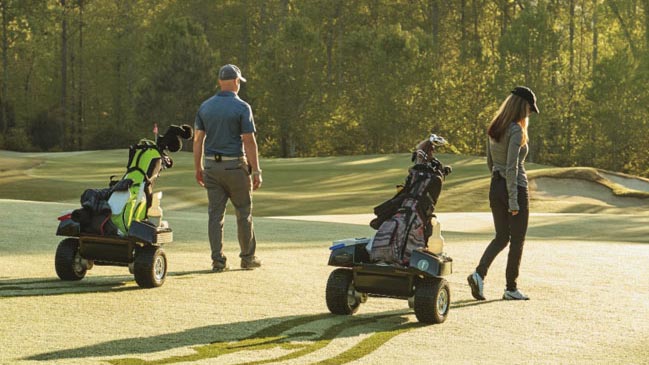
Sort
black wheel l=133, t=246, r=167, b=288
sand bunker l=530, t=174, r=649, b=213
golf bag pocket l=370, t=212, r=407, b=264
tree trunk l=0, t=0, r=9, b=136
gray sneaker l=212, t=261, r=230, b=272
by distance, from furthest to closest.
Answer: tree trunk l=0, t=0, r=9, b=136
sand bunker l=530, t=174, r=649, b=213
gray sneaker l=212, t=261, r=230, b=272
black wheel l=133, t=246, r=167, b=288
golf bag pocket l=370, t=212, r=407, b=264

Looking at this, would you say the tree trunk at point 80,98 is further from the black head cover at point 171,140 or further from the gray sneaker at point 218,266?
the black head cover at point 171,140

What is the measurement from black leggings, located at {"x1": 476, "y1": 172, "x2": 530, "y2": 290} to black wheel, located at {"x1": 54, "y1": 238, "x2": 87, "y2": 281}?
4.61 meters

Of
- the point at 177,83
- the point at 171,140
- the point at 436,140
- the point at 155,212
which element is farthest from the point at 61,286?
the point at 177,83

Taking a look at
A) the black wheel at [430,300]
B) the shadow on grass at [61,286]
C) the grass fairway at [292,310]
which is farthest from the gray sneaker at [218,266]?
the black wheel at [430,300]

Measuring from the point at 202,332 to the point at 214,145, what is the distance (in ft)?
14.7

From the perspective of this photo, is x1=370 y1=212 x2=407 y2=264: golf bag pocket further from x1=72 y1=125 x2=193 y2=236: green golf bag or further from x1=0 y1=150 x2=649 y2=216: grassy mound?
x1=0 y1=150 x2=649 y2=216: grassy mound

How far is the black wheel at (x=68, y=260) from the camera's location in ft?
42.2

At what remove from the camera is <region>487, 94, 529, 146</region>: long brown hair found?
12.2 m

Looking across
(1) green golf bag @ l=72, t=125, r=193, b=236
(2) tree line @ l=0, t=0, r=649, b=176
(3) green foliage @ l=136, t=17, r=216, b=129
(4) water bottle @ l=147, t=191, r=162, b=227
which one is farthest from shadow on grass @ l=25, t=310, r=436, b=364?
(3) green foliage @ l=136, t=17, r=216, b=129

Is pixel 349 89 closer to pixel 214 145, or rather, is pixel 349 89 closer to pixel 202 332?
pixel 214 145

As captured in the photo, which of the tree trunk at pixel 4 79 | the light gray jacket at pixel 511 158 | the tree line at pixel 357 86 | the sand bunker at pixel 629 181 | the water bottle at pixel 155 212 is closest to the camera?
the light gray jacket at pixel 511 158

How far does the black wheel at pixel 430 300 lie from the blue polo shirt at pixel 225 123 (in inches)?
157

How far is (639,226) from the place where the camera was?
2688 centimetres

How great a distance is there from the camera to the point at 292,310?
11.4 metres
